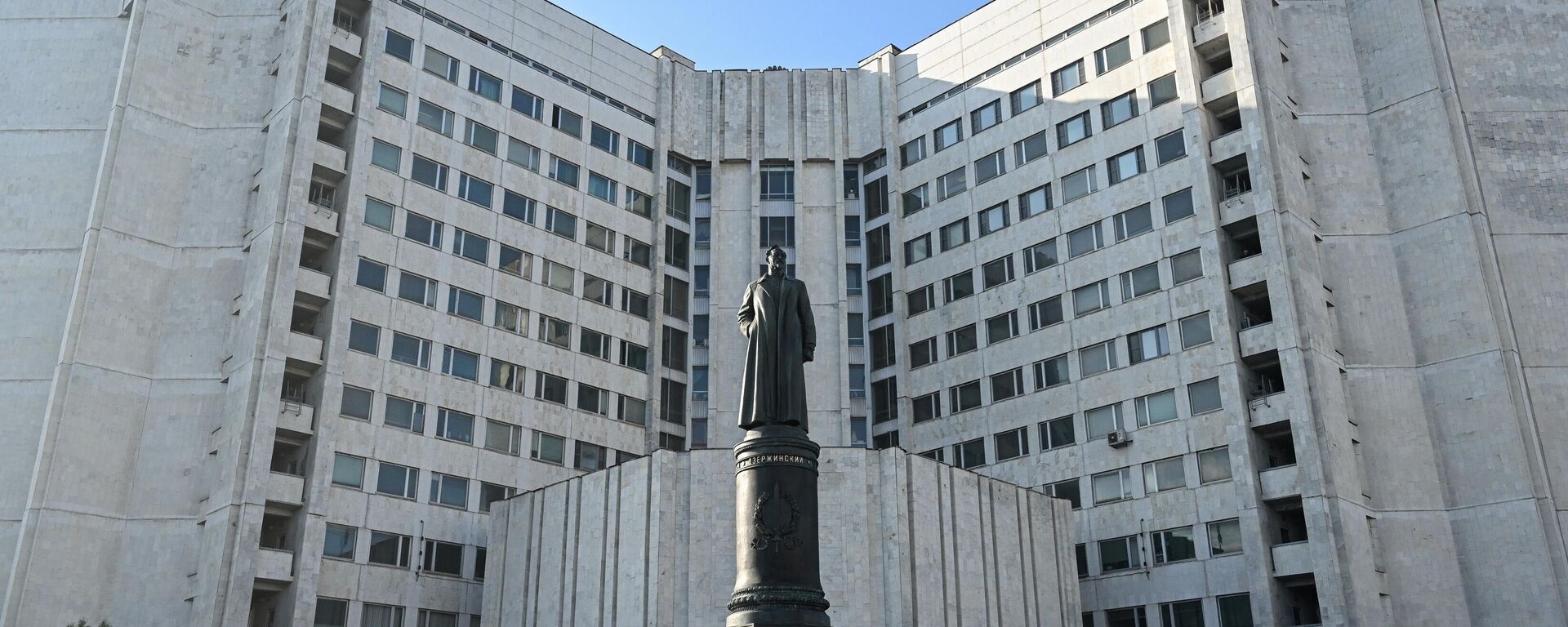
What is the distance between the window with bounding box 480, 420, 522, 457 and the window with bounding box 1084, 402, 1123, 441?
28.2 m

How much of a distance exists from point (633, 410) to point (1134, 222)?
93.1ft

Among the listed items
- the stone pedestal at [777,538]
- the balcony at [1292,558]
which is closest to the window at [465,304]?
the balcony at [1292,558]

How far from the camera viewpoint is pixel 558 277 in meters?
74.1

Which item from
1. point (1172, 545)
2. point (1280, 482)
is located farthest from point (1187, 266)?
point (1172, 545)

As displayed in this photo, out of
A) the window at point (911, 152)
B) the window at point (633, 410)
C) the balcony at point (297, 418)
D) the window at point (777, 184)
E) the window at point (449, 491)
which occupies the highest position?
the window at point (911, 152)

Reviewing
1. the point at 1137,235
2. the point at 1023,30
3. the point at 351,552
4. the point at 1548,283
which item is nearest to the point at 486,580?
the point at 351,552

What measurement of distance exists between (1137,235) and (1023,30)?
15486 mm

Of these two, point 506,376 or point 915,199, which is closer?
point 506,376

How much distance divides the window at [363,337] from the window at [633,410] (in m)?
14.6

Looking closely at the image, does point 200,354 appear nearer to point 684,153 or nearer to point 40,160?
point 40,160

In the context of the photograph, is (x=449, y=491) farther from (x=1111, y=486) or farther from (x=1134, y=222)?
(x=1134, y=222)

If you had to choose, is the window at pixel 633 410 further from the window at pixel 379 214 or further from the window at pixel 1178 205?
the window at pixel 1178 205

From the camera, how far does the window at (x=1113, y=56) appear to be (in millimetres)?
71562

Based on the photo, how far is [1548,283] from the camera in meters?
62.8
